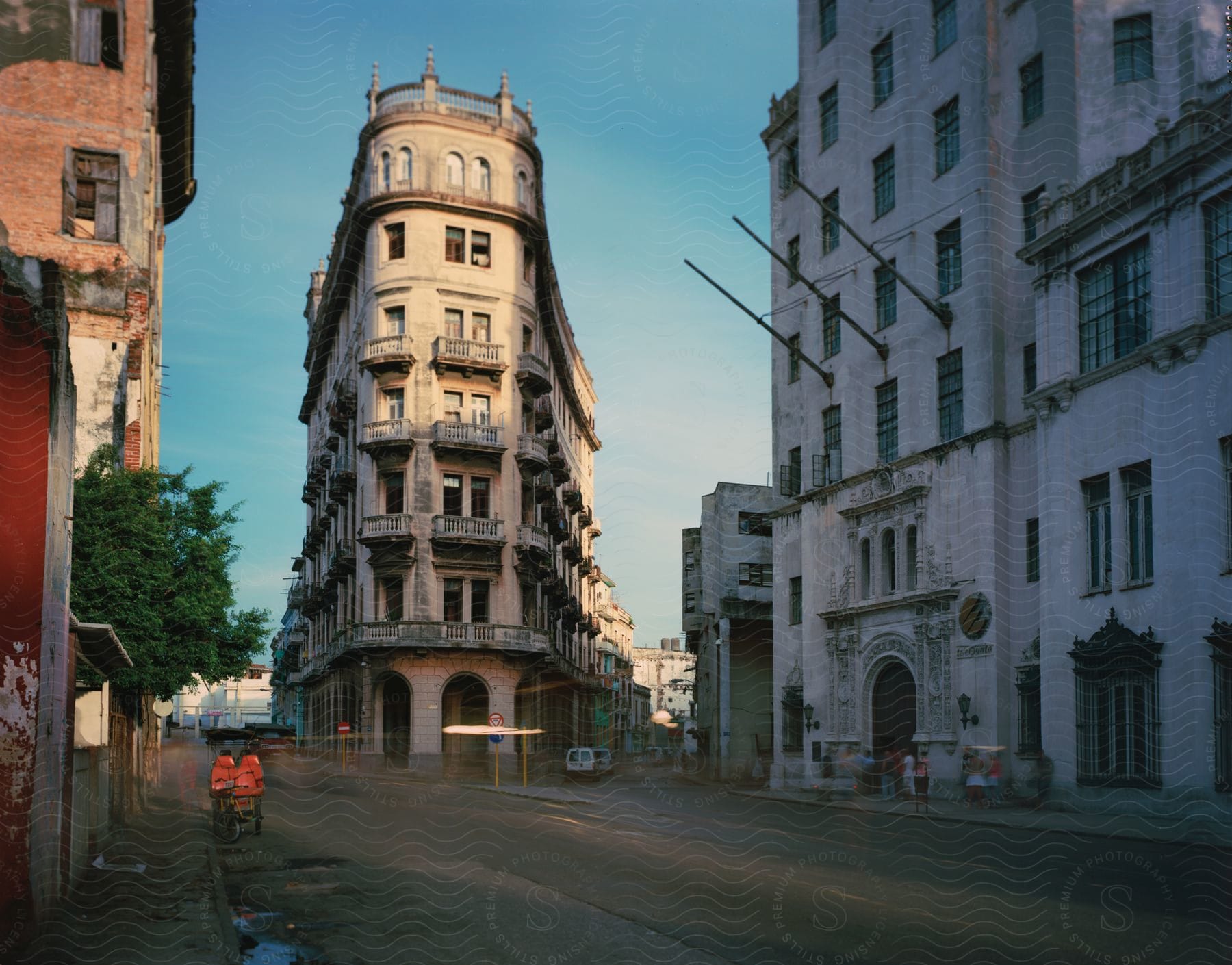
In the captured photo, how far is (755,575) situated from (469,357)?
52.9 ft

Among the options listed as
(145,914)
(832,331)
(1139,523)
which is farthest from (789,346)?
(145,914)

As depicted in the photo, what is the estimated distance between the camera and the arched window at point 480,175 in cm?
5600

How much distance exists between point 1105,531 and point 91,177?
25536 mm

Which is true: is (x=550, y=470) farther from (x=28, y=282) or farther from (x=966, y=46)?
(x=28, y=282)

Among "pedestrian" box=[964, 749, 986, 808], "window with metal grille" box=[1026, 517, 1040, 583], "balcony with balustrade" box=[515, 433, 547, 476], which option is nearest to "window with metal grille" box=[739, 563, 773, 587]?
"balcony with balustrade" box=[515, 433, 547, 476]

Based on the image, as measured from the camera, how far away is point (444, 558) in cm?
5341

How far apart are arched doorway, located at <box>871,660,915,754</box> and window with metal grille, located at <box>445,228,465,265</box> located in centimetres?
2774

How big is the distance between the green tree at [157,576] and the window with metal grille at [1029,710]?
61.5 feet

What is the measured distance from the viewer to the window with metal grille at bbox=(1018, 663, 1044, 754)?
31.6 meters

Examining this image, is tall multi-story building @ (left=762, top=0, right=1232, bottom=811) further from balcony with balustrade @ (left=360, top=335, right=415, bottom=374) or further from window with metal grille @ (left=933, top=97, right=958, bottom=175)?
balcony with balustrade @ (left=360, top=335, right=415, bottom=374)

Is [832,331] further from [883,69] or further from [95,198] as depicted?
[95,198]

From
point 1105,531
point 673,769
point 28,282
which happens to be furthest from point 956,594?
point 673,769

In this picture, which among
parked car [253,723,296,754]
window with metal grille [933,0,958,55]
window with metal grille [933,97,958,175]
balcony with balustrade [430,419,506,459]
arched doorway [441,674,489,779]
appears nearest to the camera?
window with metal grille [933,97,958,175]

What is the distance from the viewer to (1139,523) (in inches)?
1086
